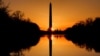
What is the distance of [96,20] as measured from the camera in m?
102

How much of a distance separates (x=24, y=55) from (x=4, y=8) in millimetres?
24117

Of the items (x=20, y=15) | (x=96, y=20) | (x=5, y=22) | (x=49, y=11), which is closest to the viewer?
(x=5, y=22)

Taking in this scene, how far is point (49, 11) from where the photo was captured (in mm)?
57906

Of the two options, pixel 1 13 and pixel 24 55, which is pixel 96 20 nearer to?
pixel 1 13

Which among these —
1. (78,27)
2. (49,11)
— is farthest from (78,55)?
(78,27)

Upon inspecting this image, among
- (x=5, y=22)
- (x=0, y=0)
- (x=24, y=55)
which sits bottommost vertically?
(x=24, y=55)

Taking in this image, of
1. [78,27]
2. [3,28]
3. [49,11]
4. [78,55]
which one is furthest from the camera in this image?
[78,27]

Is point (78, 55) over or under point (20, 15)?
under

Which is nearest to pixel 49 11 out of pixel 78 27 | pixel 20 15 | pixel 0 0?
pixel 0 0

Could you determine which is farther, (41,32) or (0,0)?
(41,32)

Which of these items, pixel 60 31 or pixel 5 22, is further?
pixel 60 31

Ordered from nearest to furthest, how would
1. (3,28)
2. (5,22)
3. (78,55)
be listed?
(78,55)
(3,28)
(5,22)

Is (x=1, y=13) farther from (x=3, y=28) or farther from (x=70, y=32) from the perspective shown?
(x=70, y=32)

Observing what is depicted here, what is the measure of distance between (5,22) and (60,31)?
236 feet
